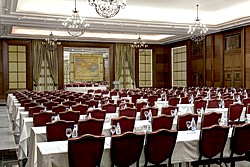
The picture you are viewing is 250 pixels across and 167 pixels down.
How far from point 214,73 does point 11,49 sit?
13.1m

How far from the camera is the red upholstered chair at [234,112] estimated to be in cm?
763

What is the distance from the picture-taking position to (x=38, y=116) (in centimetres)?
607

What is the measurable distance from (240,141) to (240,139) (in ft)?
0.11

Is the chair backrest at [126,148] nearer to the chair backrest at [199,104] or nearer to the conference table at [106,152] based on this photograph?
the conference table at [106,152]

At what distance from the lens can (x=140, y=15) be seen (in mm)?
15398

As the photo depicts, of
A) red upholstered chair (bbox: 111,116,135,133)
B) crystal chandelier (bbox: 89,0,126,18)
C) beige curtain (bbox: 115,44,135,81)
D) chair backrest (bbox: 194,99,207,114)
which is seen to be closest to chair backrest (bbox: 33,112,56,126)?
red upholstered chair (bbox: 111,116,135,133)

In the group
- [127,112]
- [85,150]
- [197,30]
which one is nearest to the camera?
[85,150]

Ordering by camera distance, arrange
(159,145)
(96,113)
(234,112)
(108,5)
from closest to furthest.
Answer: (159,145) → (96,113) → (234,112) → (108,5)

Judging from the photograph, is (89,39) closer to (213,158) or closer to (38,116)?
(38,116)

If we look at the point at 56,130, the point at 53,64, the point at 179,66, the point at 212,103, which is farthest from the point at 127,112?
the point at 179,66

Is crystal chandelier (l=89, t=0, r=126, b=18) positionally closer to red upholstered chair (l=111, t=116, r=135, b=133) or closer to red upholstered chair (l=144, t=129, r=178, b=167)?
red upholstered chair (l=111, t=116, r=135, b=133)

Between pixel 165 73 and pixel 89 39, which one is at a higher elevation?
pixel 89 39

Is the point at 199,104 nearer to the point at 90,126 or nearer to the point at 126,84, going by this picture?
the point at 90,126

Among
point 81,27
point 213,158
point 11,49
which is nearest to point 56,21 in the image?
point 81,27
